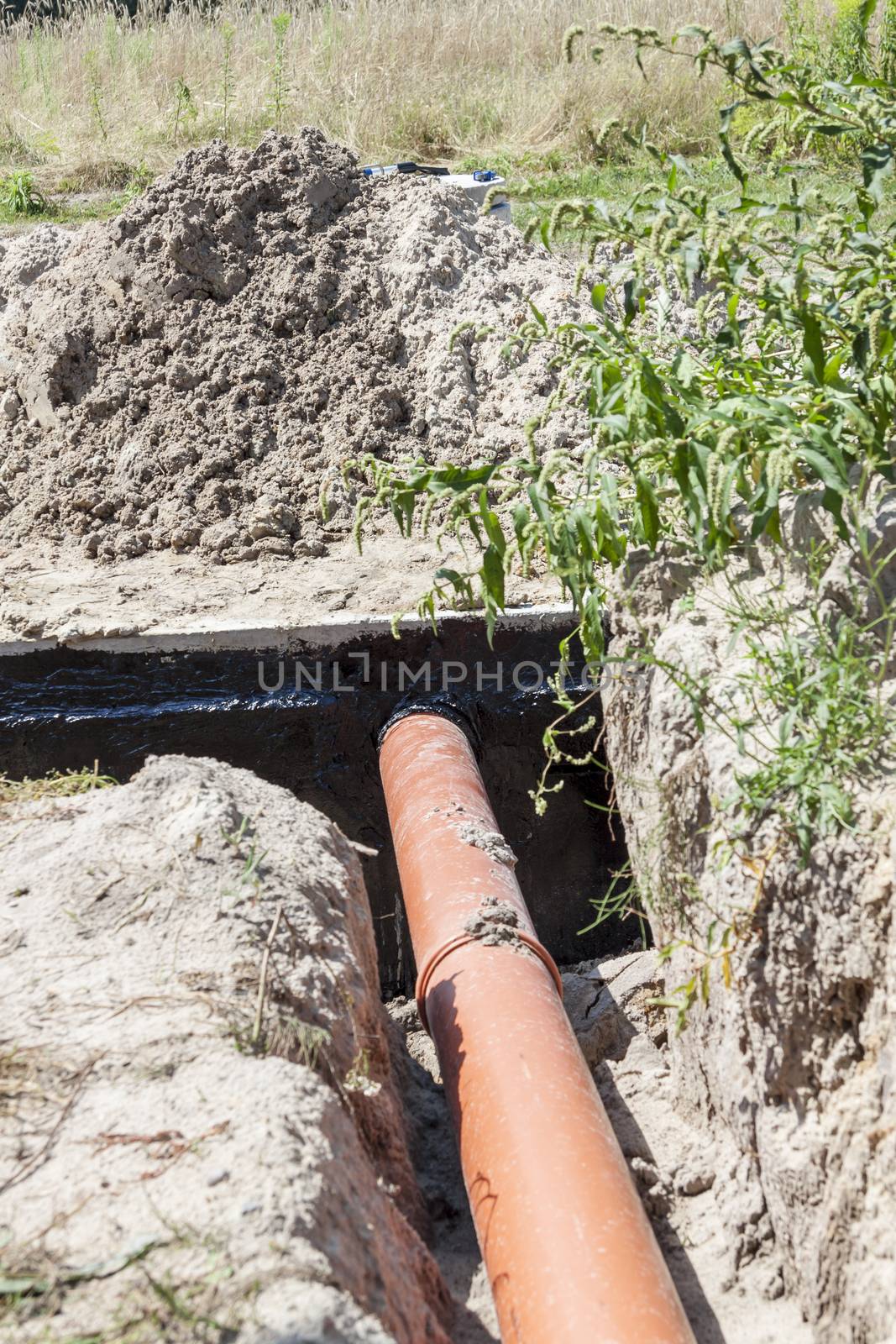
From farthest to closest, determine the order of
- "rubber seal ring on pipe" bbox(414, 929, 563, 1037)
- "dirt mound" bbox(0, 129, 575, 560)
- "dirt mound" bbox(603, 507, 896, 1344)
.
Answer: "dirt mound" bbox(0, 129, 575, 560) → "rubber seal ring on pipe" bbox(414, 929, 563, 1037) → "dirt mound" bbox(603, 507, 896, 1344)

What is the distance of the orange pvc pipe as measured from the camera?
178cm

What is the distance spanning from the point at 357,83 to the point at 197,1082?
8.87 m

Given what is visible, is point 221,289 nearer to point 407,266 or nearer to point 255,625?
point 407,266

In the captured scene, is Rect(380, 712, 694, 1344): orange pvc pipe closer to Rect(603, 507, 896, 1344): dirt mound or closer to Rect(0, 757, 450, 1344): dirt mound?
Rect(0, 757, 450, 1344): dirt mound

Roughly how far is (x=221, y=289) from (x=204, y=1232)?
399 cm

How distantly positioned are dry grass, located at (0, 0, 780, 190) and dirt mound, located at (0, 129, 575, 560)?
154 inches

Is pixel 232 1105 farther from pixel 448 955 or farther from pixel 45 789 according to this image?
pixel 45 789

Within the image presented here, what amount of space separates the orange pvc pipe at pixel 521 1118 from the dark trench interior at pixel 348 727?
76 cm

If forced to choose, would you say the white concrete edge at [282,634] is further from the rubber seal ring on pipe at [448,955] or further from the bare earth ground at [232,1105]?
the rubber seal ring on pipe at [448,955]

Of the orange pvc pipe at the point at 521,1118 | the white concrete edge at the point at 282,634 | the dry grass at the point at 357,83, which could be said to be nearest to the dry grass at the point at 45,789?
the white concrete edge at the point at 282,634

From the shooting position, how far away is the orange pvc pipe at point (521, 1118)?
1.78 meters

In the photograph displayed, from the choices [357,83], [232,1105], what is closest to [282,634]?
[232,1105]

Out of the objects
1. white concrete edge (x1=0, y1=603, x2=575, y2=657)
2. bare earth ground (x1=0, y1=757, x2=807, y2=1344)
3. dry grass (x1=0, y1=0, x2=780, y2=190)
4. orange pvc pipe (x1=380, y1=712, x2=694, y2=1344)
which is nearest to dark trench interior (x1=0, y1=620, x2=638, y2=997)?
white concrete edge (x1=0, y1=603, x2=575, y2=657)

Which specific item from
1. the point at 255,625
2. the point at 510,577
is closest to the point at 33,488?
the point at 255,625
